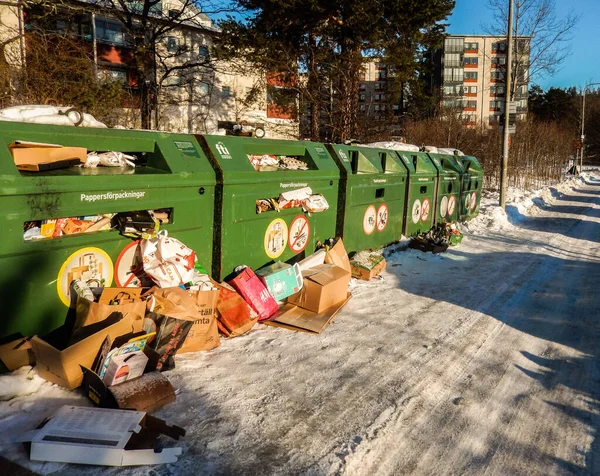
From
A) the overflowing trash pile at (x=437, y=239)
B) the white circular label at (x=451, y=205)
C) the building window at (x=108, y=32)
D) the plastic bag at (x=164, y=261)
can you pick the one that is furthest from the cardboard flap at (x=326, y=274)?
the building window at (x=108, y=32)

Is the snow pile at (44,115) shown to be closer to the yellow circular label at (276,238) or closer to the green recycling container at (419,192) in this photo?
the yellow circular label at (276,238)

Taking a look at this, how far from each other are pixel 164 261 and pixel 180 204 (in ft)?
1.93

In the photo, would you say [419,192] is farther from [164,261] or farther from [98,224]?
[98,224]

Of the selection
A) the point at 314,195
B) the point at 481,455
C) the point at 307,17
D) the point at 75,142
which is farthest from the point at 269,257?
the point at 307,17

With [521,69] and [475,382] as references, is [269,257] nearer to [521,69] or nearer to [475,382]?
[475,382]

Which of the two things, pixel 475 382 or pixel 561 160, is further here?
pixel 561 160

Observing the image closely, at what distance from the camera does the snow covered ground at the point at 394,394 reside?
2.31 m

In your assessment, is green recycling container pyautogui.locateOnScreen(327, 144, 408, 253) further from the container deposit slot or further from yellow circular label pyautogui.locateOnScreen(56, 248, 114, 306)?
yellow circular label pyautogui.locateOnScreen(56, 248, 114, 306)

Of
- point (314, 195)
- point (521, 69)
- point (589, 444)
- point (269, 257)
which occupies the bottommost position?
point (589, 444)

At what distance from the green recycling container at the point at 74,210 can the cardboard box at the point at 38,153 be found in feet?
0.04

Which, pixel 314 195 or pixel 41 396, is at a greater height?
pixel 314 195

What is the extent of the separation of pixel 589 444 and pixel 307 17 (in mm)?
13807

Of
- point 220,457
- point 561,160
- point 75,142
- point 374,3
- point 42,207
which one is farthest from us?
point 561,160

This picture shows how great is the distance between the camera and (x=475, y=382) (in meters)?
3.17
